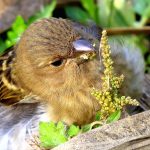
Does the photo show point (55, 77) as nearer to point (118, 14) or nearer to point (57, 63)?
point (57, 63)

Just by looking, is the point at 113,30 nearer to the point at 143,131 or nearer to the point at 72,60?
the point at 72,60

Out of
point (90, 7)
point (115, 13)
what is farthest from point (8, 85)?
point (115, 13)

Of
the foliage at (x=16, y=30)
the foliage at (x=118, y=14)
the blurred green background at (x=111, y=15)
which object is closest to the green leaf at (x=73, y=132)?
the foliage at (x=16, y=30)

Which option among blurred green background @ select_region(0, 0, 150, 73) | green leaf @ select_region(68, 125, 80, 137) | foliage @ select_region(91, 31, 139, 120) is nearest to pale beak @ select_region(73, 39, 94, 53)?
foliage @ select_region(91, 31, 139, 120)

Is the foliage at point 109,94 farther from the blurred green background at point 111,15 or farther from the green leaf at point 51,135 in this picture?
the blurred green background at point 111,15

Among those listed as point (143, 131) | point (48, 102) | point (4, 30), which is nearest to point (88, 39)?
point (48, 102)

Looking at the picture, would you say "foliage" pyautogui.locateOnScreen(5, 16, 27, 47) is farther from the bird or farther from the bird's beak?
the bird's beak
